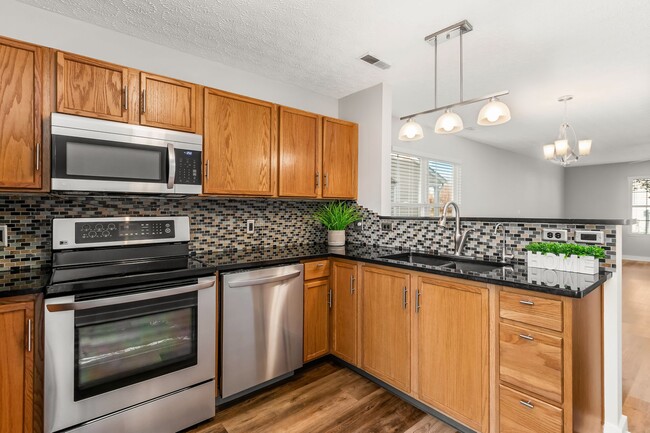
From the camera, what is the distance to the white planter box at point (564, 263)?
5.65ft

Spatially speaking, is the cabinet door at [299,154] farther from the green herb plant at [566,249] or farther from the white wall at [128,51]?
the green herb plant at [566,249]

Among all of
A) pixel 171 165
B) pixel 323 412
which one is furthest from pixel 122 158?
pixel 323 412

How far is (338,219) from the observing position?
314cm

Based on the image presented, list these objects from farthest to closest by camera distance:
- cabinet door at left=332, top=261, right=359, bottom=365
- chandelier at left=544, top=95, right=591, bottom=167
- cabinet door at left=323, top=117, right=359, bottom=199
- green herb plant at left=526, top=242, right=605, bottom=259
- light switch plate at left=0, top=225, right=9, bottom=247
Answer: chandelier at left=544, top=95, right=591, bottom=167, cabinet door at left=323, top=117, right=359, bottom=199, cabinet door at left=332, top=261, right=359, bottom=365, light switch plate at left=0, top=225, right=9, bottom=247, green herb plant at left=526, top=242, right=605, bottom=259

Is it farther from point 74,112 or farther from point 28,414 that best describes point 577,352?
point 74,112

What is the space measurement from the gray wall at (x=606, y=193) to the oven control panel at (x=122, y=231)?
33.3ft

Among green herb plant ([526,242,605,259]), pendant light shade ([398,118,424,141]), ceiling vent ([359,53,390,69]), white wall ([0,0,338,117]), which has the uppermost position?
ceiling vent ([359,53,390,69])

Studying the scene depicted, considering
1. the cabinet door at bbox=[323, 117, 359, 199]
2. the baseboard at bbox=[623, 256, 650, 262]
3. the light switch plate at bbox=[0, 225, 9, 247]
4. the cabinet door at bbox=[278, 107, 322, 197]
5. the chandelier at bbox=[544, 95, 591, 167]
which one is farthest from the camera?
the baseboard at bbox=[623, 256, 650, 262]

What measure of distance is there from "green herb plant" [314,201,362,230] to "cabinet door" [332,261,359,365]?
1.71ft

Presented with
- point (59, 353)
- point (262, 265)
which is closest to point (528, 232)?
point (262, 265)

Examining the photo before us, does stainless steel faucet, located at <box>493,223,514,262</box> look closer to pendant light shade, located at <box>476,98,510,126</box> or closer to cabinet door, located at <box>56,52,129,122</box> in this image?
pendant light shade, located at <box>476,98,510,126</box>

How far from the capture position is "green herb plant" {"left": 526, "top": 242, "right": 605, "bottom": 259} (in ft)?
5.62

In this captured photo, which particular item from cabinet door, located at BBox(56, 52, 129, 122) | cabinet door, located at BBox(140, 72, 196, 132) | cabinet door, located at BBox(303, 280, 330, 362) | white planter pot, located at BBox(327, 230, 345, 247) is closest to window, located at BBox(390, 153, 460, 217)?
white planter pot, located at BBox(327, 230, 345, 247)

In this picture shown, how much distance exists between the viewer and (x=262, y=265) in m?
2.28
